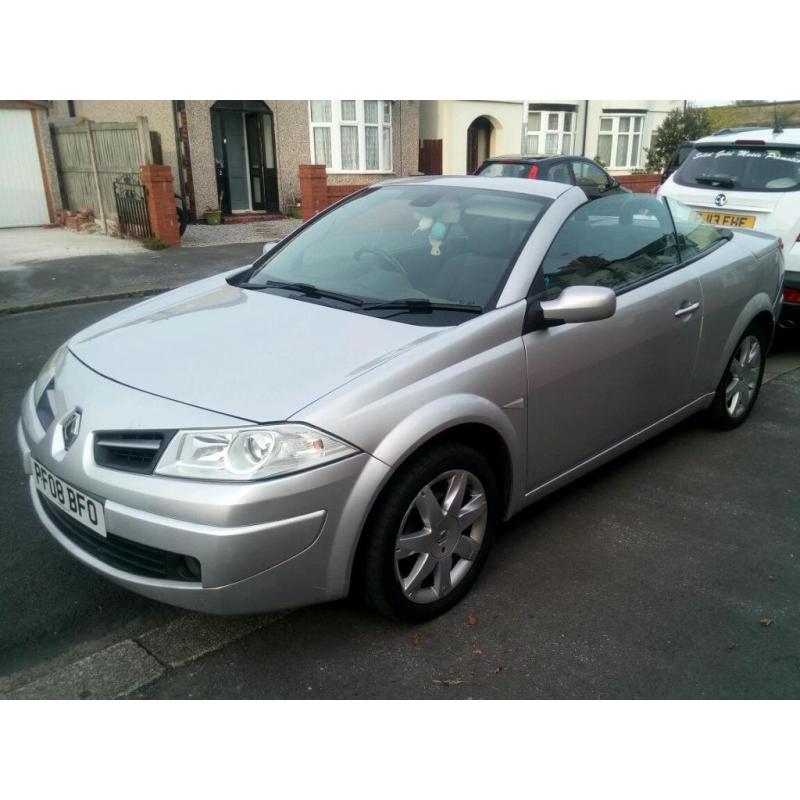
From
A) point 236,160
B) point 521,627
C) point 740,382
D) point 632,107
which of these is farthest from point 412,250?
point 632,107

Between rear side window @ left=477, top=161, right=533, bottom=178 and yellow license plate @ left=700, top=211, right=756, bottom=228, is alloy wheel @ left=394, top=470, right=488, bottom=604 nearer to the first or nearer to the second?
yellow license plate @ left=700, top=211, right=756, bottom=228

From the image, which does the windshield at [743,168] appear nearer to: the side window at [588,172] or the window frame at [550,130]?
the side window at [588,172]

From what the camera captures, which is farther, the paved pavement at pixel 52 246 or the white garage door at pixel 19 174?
the white garage door at pixel 19 174

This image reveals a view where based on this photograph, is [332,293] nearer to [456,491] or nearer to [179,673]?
[456,491]

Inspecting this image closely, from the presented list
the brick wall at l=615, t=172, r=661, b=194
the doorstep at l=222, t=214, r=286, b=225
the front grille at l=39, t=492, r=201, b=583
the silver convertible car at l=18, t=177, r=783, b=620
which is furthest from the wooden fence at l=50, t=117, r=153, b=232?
the brick wall at l=615, t=172, r=661, b=194

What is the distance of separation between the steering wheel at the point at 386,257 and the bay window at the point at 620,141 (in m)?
26.0

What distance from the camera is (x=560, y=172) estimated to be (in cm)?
1187

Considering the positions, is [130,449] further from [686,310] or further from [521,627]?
[686,310]

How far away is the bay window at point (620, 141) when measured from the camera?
27.6 metres

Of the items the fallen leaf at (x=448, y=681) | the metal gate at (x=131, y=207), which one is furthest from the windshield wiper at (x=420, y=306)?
the metal gate at (x=131, y=207)

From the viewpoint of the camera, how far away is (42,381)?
3.19 metres

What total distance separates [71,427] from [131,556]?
540mm

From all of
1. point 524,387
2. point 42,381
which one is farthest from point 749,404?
point 42,381

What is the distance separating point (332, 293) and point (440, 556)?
1.29 meters
